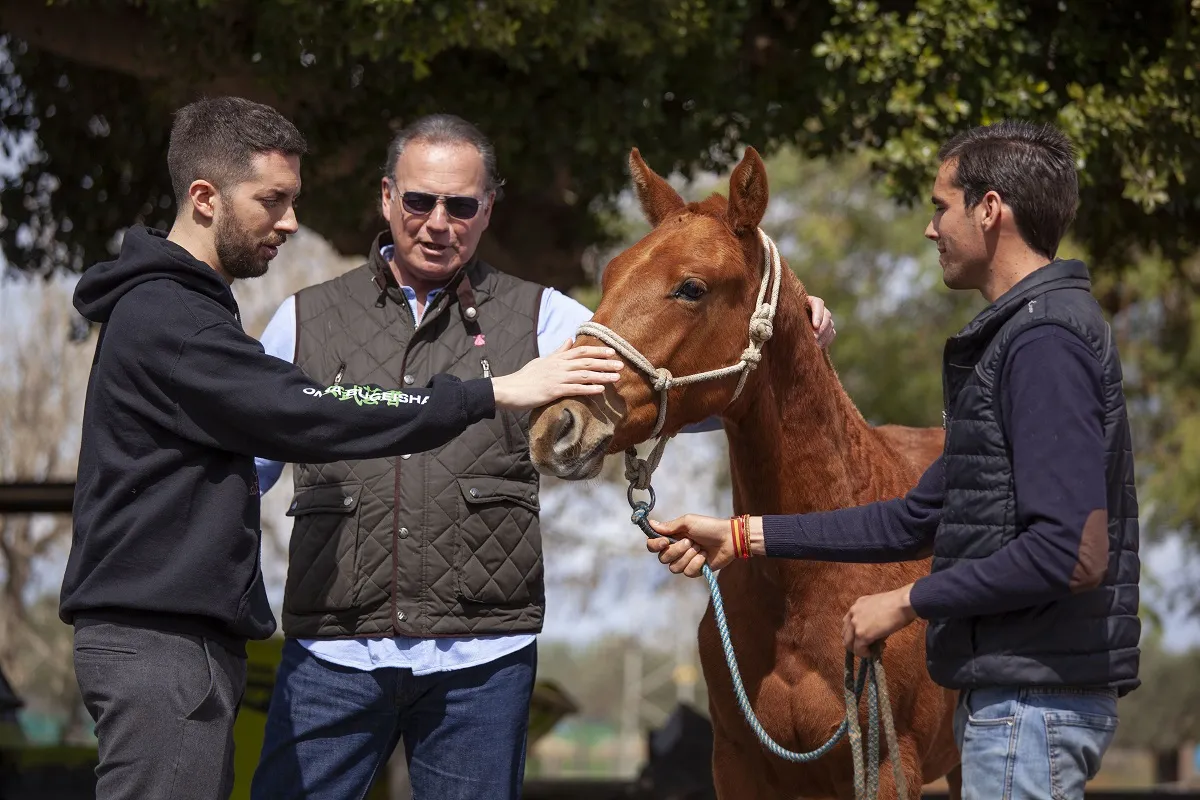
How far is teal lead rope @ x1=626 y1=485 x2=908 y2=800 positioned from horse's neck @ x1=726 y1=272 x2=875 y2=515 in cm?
31

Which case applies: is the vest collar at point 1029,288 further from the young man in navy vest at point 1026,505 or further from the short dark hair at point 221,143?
the short dark hair at point 221,143

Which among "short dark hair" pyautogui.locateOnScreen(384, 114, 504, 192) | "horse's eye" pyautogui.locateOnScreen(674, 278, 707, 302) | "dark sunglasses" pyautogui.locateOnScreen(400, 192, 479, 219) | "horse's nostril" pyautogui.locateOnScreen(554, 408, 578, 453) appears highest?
"short dark hair" pyautogui.locateOnScreen(384, 114, 504, 192)

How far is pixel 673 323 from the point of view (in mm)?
2943

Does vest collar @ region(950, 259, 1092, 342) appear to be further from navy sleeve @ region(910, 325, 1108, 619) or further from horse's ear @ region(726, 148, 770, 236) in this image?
horse's ear @ region(726, 148, 770, 236)

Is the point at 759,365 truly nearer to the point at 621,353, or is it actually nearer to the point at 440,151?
the point at 621,353

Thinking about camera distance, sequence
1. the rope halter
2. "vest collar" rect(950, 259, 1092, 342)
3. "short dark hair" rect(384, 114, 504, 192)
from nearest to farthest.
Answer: "vest collar" rect(950, 259, 1092, 342) < the rope halter < "short dark hair" rect(384, 114, 504, 192)

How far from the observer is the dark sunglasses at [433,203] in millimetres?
3289

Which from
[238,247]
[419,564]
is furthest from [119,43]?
[419,564]

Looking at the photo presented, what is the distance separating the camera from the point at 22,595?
16.0m

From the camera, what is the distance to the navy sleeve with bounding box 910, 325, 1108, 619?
2.14 metres

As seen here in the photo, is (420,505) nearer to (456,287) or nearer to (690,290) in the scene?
(456,287)

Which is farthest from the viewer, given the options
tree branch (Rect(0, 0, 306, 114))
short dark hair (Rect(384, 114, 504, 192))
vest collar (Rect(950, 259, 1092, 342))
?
tree branch (Rect(0, 0, 306, 114))

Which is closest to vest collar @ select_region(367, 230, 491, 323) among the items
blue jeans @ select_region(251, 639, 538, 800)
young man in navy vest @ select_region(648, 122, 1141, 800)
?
blue jeans @ select_region(251, 639, 538, 800)

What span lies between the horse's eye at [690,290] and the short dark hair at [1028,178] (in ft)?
2.25
